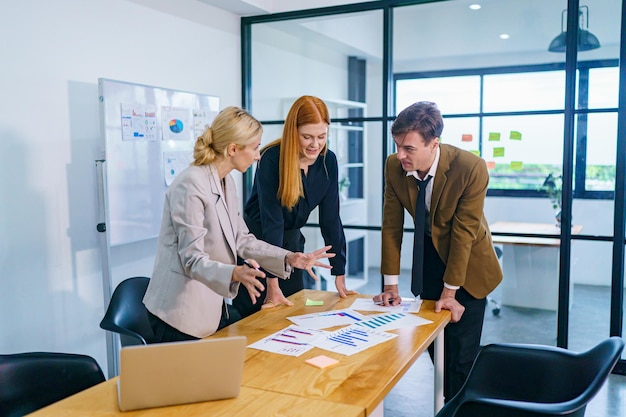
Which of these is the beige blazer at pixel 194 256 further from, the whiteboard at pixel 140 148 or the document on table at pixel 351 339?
the whiteboard at pixel 140 148

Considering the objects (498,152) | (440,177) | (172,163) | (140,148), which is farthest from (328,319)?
(498,152)

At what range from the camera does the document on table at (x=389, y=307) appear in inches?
93.1

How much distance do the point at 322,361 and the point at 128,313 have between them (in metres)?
1.12

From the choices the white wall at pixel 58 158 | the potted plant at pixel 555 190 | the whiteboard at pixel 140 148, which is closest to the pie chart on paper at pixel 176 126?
the whiteboard at pixel 140 148

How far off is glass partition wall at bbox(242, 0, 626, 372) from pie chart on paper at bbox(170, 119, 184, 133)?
48.8 inches

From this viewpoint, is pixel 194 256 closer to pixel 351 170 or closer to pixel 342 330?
pixel 342 330

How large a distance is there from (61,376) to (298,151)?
4.02 ft

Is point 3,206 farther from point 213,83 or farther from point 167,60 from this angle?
point 213,83

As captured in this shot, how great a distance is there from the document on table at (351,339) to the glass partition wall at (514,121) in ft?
7.22

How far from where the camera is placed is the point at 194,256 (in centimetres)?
181

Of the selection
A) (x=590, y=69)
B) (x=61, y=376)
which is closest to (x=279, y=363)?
(x=61, y=376)

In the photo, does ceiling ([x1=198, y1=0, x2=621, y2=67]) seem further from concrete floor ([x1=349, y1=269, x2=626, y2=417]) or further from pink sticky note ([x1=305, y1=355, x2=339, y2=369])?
pink sticky note ([x1=305, y1=355, x2=339, y2=369])

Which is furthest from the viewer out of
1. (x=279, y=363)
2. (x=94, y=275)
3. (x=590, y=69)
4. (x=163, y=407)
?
(x=590, y=69)

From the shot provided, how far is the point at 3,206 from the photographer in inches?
112
